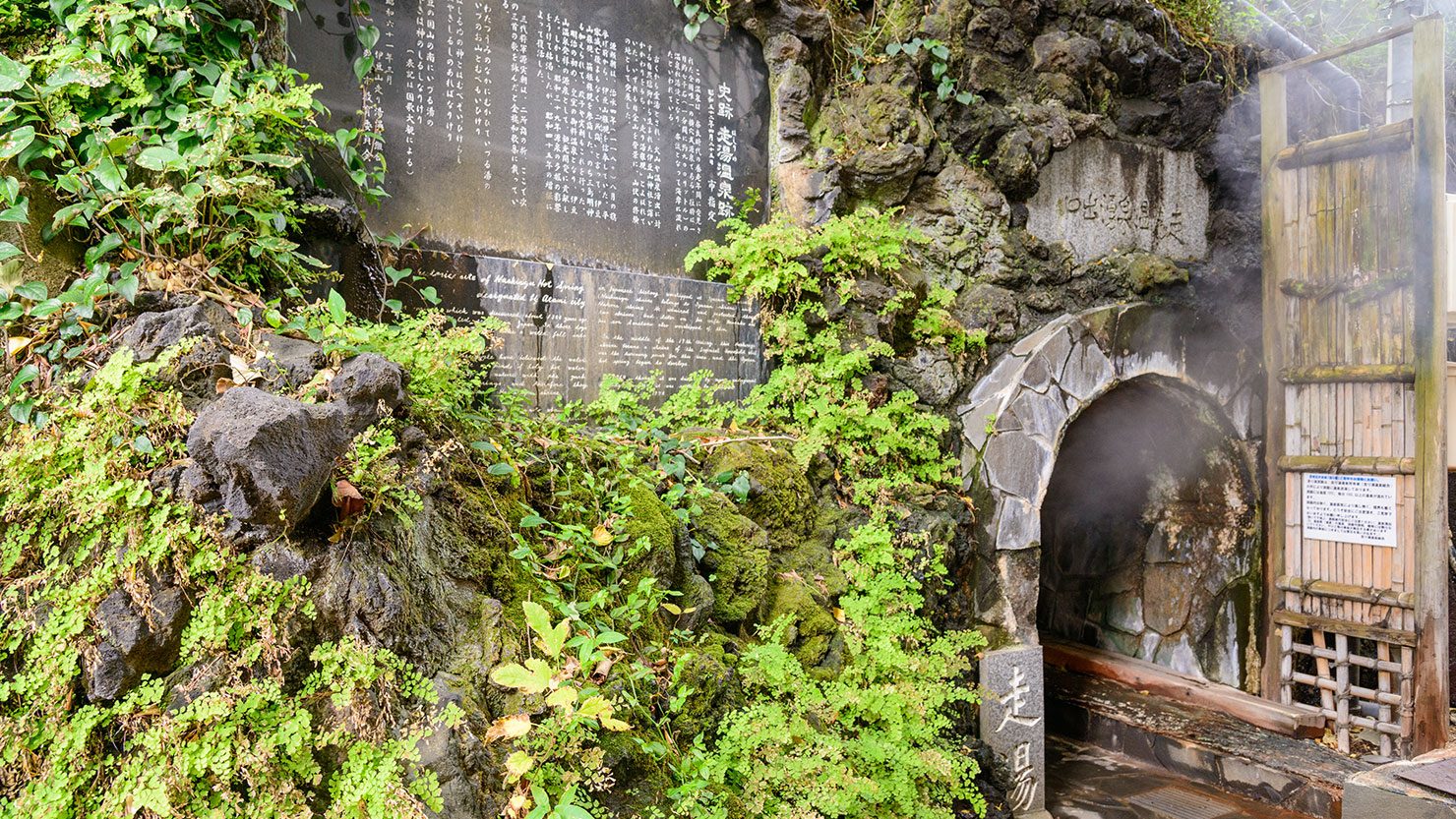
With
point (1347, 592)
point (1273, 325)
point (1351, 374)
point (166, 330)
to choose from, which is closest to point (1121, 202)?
point (1273, 325)

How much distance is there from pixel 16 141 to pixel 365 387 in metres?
1.65

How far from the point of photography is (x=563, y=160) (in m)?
5.25

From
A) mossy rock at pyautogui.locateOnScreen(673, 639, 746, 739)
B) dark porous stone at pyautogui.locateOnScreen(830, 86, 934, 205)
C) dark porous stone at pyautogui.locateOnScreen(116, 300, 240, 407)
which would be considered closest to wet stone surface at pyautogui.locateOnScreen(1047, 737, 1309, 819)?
mossy rock at pyautogui.locateOnScreen(673, 639, 746, 739)

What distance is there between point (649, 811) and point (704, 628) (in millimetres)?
1174

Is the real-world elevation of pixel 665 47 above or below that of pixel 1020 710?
above

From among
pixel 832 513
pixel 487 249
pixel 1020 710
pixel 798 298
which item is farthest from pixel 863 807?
pixel 487 249

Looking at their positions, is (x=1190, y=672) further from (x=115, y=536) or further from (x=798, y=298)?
(x=115, y=536)

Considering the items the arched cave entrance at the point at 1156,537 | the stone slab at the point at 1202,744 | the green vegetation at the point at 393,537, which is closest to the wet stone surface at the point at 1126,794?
the stone slab at the point at 1202,744

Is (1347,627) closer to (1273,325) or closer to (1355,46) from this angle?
(1273,325)

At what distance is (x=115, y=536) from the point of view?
102 inches

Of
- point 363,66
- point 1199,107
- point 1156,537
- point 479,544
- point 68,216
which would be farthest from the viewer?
point 1156,537

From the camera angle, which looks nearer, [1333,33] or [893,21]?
[893,21]

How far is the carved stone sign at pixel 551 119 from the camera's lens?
185 inches

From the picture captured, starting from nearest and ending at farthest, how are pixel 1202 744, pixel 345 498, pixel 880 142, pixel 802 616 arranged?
pixel 345 498
pixel 802 616
pixel 880 142
pixel 1202 744
